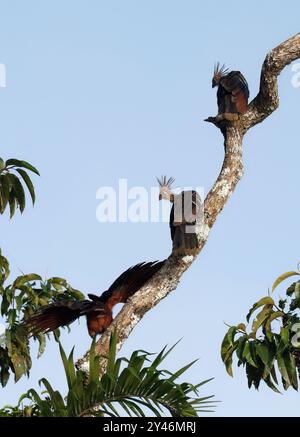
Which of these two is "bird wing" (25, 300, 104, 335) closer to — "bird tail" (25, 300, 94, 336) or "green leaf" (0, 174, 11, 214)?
"bird tail" (25, 300, 94, 336)

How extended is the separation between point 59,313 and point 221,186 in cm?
187

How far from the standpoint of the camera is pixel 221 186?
9.06 meters

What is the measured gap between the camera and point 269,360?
9766 mm

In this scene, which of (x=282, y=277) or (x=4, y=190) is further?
(x=282, y=277)

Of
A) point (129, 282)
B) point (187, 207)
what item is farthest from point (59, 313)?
point (187, 207)

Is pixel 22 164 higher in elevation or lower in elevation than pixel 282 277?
higher

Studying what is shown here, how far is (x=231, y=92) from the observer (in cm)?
987

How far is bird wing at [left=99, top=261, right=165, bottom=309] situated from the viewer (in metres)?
8.98

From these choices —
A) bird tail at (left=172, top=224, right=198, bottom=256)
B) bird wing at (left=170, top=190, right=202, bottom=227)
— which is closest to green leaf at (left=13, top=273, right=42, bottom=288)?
bird wing at (left=170, top=190, right=202, bottom=227)

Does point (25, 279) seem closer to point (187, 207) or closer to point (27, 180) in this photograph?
point (27, 180)

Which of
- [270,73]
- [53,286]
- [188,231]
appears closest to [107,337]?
[188,231]

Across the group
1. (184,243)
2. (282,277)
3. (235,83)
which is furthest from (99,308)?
(235,83)

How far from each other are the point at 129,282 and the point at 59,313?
69 centimetres
